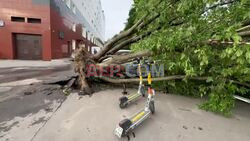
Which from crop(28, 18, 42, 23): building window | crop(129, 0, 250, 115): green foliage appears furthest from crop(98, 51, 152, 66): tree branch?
crop(28, 18, 42, 23): building window

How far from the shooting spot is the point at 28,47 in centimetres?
1121

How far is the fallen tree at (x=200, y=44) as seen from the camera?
1768mm

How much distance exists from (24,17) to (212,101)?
14.2 metres

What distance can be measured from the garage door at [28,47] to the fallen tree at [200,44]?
10341 mm

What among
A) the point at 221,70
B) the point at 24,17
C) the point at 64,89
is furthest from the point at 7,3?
the point at 221,70

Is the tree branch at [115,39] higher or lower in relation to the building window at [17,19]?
lower

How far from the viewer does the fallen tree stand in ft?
5.80

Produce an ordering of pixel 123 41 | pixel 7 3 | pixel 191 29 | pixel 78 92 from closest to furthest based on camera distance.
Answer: pixel 191 29 → pixel 78 92 → pixel 123 41 → pixel 7 3

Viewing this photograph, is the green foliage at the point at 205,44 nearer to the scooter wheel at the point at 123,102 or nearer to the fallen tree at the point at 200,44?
the fallen tree at the point at 200,44

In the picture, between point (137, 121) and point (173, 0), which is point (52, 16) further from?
point (137, 121)

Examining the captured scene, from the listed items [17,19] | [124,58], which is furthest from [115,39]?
[17,19]

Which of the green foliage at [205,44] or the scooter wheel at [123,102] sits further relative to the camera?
the scooter wheel at [123,102]

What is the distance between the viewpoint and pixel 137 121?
194 cm

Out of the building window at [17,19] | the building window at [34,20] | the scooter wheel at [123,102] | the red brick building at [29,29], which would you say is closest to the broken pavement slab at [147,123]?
the scooter wheel at [123,102]
